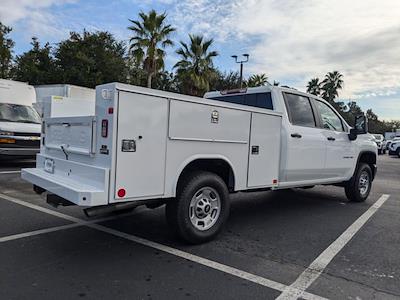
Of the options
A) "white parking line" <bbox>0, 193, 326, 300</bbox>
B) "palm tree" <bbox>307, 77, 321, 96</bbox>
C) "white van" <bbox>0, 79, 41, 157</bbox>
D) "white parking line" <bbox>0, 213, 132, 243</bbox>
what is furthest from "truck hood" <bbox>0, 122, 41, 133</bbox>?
"palm tree" <bbox>307, 77, 321, 96</bbox>

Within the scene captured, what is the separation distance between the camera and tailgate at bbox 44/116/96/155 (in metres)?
4.31

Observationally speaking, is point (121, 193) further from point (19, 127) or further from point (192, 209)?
point (19, 127)

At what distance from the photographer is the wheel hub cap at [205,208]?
484cm

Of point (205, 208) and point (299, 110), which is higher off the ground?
point (299, 110)

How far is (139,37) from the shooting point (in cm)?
2661

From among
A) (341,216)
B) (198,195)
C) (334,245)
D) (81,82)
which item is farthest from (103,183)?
(81,82)

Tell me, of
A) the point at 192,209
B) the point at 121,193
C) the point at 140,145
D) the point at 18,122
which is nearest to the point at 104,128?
the point at 140,145

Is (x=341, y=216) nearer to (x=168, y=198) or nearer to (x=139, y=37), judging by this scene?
(x=168, y=198)

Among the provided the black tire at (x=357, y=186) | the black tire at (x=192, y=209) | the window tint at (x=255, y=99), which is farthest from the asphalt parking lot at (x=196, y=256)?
the window tint at (x=255, y=99)

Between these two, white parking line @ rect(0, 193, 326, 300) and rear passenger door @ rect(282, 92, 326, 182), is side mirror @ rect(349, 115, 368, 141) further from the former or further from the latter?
white parking line @ rect(0, 193, 326, 300)

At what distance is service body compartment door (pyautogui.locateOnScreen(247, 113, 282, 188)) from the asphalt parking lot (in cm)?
78

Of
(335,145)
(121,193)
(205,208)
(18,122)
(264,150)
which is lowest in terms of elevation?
(205,208)

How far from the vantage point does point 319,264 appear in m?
4.48

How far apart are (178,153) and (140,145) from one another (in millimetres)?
542
